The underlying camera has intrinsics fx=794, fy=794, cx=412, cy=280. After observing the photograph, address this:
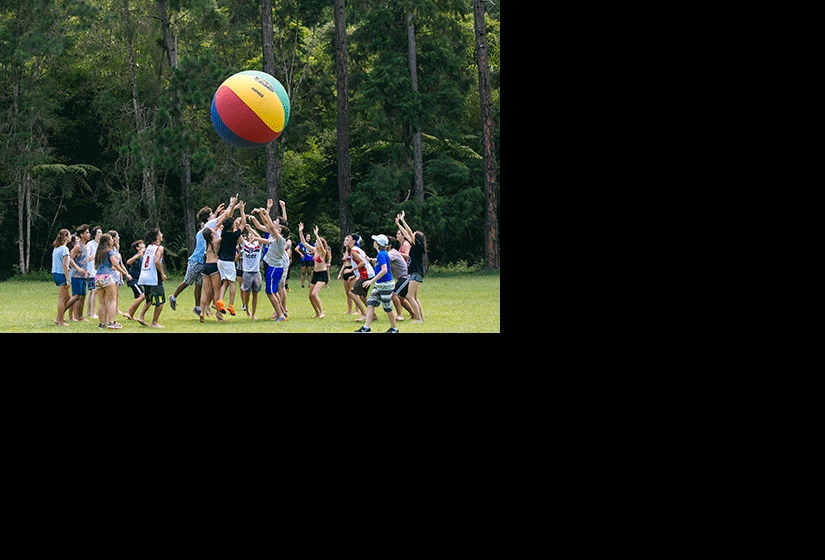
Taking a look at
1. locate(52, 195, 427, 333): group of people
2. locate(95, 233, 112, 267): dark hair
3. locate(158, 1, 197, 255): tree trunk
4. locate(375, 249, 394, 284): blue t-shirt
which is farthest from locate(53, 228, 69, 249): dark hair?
locate(158, 1, 197, 255): tree trunk

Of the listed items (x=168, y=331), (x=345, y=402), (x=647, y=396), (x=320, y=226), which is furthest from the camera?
(x=320, y=226)

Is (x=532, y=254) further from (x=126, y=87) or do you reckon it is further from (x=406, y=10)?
(x=126, y=87)

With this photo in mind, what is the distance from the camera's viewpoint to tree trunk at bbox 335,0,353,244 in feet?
63.1

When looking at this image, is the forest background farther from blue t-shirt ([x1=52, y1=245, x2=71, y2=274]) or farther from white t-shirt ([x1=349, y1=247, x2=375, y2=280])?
white t-shirt ([x1=349, y1=247, x2=375, y2=280])

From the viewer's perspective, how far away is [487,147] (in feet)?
69.3

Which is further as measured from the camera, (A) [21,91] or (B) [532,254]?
(A) [21,91]

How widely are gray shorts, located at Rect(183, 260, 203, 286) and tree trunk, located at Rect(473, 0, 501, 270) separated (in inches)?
490

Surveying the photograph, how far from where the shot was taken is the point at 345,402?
356 centimetres

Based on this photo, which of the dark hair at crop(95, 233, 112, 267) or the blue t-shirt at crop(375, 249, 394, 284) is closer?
the blue t-shirt at crop(375, 249, 394, 284)

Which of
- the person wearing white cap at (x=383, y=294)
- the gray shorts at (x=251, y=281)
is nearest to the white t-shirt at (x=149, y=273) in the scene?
the gray shorts at (x=251, y=281)

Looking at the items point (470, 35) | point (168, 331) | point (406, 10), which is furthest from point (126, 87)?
point (168, 331)

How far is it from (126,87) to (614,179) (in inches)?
894

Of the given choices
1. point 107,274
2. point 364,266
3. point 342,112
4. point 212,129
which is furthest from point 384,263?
point 212,129

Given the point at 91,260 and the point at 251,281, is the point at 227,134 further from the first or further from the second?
the point at 91,260
